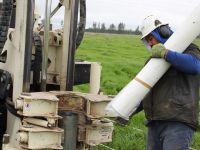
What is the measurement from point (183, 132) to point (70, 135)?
932 mm

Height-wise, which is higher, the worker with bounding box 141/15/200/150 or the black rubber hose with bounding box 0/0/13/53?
the black rubber hose with bounding box 0/0/13/53

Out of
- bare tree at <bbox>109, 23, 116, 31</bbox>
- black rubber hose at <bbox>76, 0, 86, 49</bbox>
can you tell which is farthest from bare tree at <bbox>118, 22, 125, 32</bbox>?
black rubber hose at <bbox>76, 0, 86, 49</bbox>

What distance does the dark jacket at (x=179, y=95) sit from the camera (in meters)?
4.33

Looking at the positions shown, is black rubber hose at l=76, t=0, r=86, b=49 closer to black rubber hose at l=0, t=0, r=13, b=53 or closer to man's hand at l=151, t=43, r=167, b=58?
black rubber hose at l=0, t=0, r=13, b=53

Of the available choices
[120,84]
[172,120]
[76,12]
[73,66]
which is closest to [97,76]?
[73,66]

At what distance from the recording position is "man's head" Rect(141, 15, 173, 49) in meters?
4.39

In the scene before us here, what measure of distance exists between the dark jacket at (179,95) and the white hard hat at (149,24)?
32 centimetres

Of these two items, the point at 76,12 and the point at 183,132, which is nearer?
the point at 183,132

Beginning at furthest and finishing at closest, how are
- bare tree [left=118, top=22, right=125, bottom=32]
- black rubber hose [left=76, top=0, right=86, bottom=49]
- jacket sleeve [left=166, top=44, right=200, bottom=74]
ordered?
bare tree [left=118, top=22, right=125, bottom=32]
black rubber hose [left=76, top=0, right=86, bottom=49]
jacket sleeve [left=166, top=44, right=200, bottom=74]

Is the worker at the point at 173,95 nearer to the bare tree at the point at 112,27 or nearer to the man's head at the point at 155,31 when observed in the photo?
the man's head at the point at 155,31

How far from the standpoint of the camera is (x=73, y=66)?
4922mm

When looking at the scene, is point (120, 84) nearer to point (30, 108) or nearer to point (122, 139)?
point (122, 139)

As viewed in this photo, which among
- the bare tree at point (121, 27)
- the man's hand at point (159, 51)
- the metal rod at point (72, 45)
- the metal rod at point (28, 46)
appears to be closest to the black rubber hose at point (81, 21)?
the metal rod at point (72, 45)

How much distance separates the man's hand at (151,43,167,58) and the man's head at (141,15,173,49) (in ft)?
0.61
